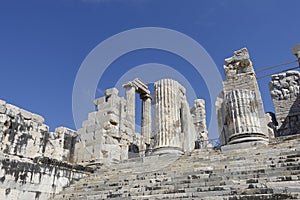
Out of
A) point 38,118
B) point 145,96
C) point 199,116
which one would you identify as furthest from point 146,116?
point 38,118

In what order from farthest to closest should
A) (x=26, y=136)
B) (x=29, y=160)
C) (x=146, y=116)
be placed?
(x=146, y=116) → (x=26, y=136) → (x=29, y=160)

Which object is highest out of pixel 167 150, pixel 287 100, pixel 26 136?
pixel 287 100

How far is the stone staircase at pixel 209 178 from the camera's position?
5.00 m

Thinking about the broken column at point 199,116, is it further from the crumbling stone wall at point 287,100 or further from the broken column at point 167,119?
the broken column at point 167,119


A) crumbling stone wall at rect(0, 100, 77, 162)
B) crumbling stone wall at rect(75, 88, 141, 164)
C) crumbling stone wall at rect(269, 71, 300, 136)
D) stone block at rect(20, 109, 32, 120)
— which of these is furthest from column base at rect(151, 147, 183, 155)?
crumbling stone wall at rect(269, 71, 300, 136)

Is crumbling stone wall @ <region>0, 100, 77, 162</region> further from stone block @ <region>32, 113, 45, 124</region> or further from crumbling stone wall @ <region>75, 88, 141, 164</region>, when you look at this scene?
crumbling stone wall @ <region>75, 88, 141, 164</region>

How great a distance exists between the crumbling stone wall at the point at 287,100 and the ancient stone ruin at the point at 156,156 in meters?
0.65

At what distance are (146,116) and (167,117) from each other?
26.6ft

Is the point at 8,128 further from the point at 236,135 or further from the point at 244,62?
the point at 244,62

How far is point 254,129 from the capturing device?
9336mm

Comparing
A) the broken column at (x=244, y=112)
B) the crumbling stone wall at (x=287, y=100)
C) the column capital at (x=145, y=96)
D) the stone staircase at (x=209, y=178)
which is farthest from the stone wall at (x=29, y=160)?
the crumbling stone wall at (x=287, y=100)

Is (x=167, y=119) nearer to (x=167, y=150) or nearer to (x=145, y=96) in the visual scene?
(x=167, y=150)

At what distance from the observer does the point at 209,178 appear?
19.9ft

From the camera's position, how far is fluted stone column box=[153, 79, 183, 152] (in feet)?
34.9
